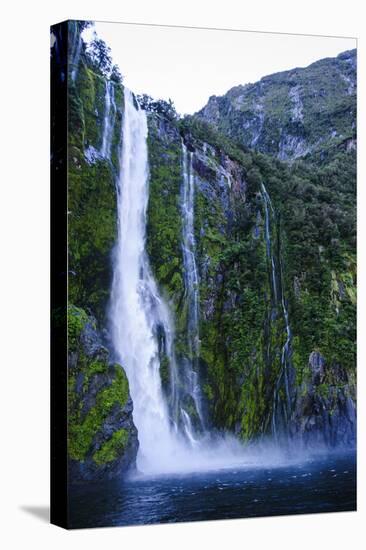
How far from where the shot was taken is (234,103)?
15.5 m

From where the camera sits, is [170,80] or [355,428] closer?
[170,80]

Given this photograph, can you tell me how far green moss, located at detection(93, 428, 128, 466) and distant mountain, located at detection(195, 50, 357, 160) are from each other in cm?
376

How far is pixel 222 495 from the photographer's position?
48.4ft

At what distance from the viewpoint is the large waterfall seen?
47.8 ft

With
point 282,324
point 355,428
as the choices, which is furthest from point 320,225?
point 355,428

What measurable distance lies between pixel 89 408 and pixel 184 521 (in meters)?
1.66

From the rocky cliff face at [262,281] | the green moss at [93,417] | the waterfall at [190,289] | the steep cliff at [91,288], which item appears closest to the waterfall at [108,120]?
the steep cliff at [91,288]

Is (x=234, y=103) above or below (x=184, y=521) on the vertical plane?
above

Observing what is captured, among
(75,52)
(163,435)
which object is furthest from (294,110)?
(163,435)

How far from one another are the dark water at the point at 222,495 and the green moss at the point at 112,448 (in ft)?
0.89

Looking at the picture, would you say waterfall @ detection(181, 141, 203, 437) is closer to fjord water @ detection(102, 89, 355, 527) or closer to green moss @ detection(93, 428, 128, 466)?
fjord water @ detection(102, 89, 355, 527)

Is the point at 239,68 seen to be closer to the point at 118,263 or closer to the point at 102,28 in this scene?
the point at 102,28

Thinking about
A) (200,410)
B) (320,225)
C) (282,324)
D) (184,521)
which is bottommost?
(184,521)

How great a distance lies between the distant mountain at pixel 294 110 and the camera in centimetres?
1562
